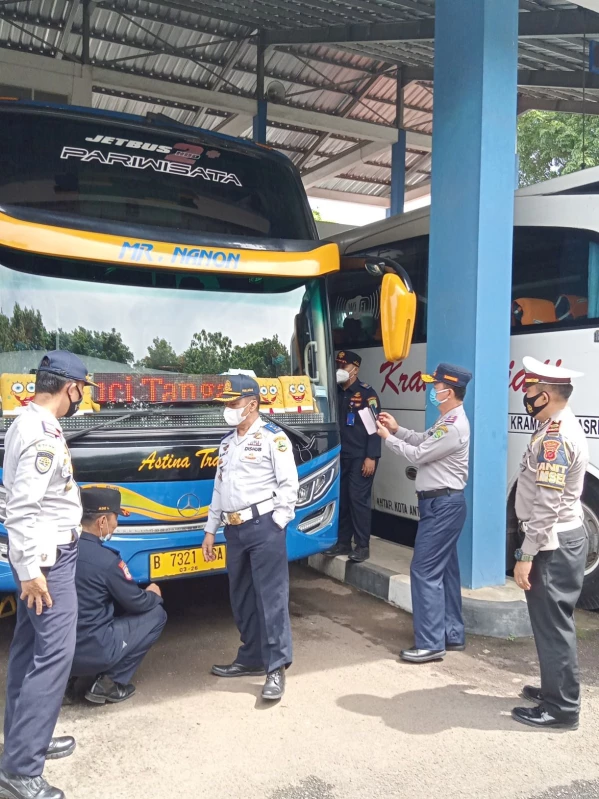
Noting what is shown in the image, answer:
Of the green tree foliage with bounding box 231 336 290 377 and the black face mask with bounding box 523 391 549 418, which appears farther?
the green tree foliage with bounding box 231 336 290 377

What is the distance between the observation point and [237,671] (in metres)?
4.15

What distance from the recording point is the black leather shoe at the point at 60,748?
323cm

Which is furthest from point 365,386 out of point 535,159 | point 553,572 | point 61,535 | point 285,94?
point 535,159

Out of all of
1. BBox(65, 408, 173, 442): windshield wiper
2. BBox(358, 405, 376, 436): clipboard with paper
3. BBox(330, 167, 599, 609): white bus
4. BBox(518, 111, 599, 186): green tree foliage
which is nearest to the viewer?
BBox(65, 408, 173, 442): windshield wiper

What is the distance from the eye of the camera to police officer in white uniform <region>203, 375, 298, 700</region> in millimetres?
3867

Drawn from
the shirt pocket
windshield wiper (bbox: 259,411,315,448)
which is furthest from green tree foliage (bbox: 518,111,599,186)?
the shirt pocket

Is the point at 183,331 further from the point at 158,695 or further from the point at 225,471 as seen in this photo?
the point at 158,695

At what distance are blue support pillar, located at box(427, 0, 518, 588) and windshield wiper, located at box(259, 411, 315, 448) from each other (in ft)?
3.74

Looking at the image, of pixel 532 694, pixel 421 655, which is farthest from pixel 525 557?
pixel 421 655

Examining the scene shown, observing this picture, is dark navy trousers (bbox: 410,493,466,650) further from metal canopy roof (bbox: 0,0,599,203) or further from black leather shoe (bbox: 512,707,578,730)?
metal canopy roof (bbox: 0,0,599,203)

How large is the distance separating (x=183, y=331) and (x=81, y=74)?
805cm

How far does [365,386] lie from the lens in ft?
20.9

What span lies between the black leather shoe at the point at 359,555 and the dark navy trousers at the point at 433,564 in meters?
1.49

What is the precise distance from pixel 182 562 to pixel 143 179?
8.25ft
